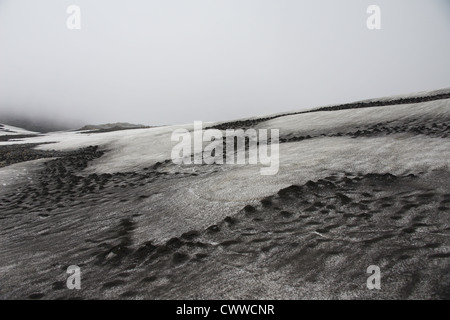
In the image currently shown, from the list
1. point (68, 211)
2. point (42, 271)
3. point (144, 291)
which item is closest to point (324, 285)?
point (144, 291)

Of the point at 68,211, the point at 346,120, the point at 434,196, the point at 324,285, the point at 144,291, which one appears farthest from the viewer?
the point at 346,120

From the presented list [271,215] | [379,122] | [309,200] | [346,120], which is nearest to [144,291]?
[271,215]

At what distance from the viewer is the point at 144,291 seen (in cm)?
579

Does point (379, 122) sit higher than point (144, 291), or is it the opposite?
point (379, 122)

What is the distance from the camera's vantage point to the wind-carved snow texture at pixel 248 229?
570cm

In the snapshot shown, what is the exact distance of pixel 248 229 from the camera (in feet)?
26.3

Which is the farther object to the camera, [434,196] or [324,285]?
[434,196]

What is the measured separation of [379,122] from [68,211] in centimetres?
2168

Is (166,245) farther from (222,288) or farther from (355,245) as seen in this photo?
(355,245)

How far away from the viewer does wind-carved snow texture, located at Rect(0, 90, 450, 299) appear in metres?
5.70

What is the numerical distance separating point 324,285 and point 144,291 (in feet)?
10.8

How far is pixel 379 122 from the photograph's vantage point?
23297mm
